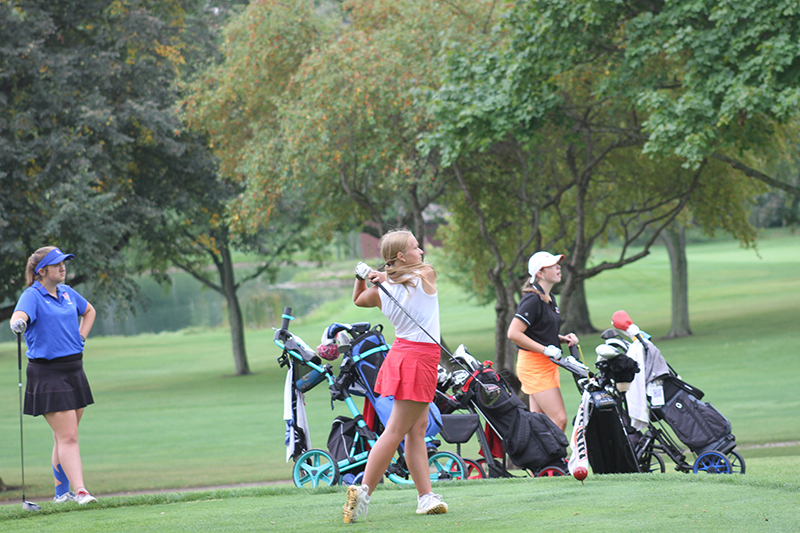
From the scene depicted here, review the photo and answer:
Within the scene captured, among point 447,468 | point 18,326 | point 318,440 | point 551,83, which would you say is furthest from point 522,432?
point 318,440

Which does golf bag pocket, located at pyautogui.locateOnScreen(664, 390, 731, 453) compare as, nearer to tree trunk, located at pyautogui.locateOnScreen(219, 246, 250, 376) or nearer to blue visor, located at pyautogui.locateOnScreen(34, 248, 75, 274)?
blue visor, located at pyautogui.locateOnScreen(34, 248, 75, 274)

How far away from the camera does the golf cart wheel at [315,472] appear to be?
7.08m

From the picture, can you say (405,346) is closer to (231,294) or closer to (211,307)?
(231,294)

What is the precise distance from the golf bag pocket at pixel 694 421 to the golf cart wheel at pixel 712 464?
0.26ft

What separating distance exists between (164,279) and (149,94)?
289 inches

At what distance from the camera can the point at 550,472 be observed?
279 inches

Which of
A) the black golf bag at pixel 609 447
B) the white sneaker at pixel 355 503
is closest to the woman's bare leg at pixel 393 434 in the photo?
the white sneaker at pixel 355 503

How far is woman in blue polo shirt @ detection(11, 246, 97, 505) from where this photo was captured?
6.51 meters

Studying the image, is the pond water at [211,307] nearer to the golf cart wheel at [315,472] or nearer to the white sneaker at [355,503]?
the golf cart wheel at [315,472]

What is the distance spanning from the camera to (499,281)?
14930 mm

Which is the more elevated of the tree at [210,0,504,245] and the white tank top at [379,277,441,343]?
the tree at [210,0,504,245]

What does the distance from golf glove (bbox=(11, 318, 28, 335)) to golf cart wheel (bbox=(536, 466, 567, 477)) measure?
4.11m

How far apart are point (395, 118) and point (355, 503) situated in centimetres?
1119

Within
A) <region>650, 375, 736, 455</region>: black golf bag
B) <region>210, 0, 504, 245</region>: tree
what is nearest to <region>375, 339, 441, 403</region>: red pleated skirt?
<region>650, 375, 736, 455</region>: black golf bag
